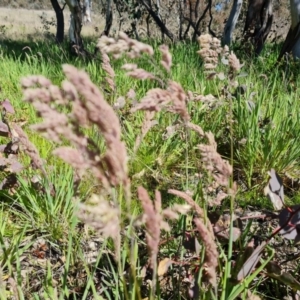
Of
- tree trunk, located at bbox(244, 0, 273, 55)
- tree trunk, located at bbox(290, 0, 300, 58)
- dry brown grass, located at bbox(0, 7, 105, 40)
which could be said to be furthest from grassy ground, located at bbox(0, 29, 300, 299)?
dry brown grass, located at bbox(0, 7, 105, 40)

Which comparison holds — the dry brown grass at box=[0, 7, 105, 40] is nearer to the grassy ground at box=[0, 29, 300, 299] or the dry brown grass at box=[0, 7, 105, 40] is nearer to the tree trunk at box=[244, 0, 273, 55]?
the tree trunk at box=[244, 0, 273, 55]

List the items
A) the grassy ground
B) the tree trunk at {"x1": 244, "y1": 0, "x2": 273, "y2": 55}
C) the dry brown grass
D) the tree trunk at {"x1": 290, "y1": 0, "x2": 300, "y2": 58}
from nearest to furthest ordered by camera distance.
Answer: the grassy ground
the tree trunk at {"x1": 290, "y1": 0, "x2": 300, "y2": 58}
the tree trunk at {"x1": 244, "y1": 0, "x2": 273, "y2": 55}
the dry brown grass

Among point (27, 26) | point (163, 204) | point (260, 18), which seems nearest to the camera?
point (163, 204)

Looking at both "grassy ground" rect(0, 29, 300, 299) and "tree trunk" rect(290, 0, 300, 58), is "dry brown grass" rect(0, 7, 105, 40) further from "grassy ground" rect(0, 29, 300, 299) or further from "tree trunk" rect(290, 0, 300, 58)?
"grassy ground" rect(0, 29, 300, 299)

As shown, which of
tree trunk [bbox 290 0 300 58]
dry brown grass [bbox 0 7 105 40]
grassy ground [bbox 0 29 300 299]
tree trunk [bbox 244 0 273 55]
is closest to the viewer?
grassy ground [bbox 0 29 300 299]

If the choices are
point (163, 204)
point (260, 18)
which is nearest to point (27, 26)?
point (260, 18)

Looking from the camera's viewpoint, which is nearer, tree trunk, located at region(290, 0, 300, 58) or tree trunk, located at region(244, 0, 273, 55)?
tree trunk, located at region(290, 0, 300, 58)

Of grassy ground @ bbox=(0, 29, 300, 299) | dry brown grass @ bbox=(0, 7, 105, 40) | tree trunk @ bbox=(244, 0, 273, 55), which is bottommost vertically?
dry brown grass @ bbox=(0, 7, 105, 40)

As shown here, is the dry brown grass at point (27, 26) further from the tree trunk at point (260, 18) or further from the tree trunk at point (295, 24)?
the tree trunk at point (295, 24)

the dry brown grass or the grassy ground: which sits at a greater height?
the grassy ground

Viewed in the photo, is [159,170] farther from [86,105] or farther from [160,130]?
[86,105]

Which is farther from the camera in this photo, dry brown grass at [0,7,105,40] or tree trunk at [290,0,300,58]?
dry brown grass at [0,7,105,40]

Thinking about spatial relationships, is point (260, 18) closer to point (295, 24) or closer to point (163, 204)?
point (295, 24)

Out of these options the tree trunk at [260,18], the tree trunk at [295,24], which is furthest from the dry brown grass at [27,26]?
the tree trunk at [295,24]
